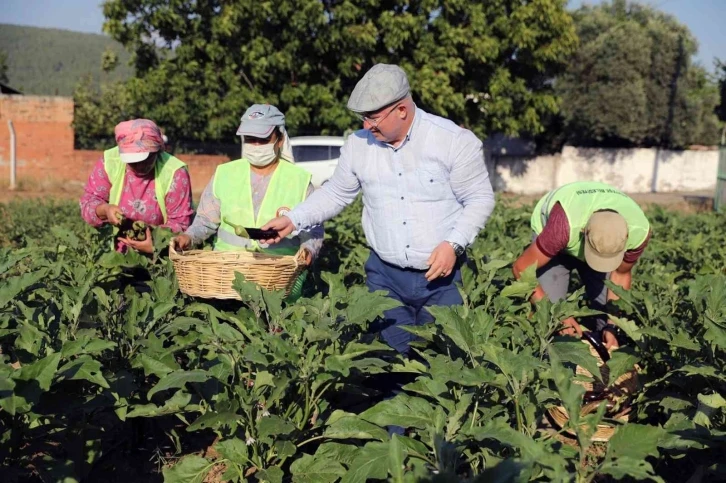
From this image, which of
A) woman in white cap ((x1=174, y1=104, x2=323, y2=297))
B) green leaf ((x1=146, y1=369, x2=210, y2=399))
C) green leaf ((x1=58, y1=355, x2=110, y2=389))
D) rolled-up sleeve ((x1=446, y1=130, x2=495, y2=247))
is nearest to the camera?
green leaf ((x1=58, y1=355, x2=110, y2=389))

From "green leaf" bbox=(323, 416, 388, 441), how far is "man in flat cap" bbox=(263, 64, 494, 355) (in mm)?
870

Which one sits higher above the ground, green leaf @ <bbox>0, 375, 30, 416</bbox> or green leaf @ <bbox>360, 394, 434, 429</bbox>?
green leaf @ <bbox>0, 375, 30, 416</bbox>

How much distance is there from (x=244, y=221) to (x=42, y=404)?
5.41ft

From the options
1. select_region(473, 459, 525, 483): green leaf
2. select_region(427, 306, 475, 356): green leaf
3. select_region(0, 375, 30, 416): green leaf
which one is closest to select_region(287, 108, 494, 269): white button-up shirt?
select_region(427, 306, 475, 356): green leaf

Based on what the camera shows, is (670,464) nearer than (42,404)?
No

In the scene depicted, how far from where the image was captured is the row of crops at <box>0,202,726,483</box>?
2.65m

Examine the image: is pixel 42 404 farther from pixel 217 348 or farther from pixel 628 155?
pixel 628 155

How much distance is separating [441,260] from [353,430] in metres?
1.00

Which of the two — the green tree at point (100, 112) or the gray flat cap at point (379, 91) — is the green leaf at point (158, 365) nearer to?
the gray flat cap at point (379, 91)

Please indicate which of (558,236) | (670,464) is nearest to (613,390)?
(670,464)

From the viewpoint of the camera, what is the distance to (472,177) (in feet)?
12.6

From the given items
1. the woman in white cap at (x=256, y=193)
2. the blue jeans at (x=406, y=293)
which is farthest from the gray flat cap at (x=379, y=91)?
the blue jeans at (x=406, y=293)

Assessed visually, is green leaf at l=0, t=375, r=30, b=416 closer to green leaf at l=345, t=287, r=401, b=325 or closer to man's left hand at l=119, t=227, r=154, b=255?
green leaf at l=345, t=287, r=401, b=325

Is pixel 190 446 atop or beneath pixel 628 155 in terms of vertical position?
beneath
